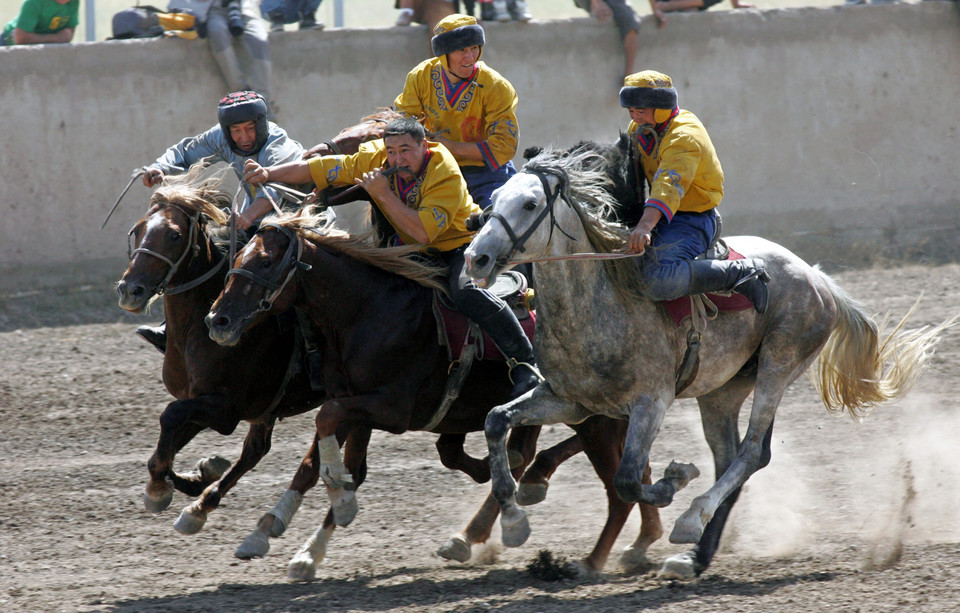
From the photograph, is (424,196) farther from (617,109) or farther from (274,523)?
(617,109)

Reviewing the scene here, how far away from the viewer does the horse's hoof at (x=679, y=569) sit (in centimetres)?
498

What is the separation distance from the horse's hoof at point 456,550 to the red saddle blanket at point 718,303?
4.78 ft

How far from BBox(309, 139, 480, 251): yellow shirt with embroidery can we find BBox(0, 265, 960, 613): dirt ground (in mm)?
1513

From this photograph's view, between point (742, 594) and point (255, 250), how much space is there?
239cm

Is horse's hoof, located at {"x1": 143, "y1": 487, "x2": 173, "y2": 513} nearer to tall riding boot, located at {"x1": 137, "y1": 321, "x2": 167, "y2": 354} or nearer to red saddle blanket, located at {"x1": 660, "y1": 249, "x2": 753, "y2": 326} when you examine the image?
tall riding boot, located at {"x1": 137, "y1": 321, "x2": 167, "y2": 354}

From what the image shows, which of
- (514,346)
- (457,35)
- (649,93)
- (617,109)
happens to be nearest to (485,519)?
(514,346)

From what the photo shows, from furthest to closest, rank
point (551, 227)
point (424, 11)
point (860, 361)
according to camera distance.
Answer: point (424, 11), point (860, 361), point (551, 227)

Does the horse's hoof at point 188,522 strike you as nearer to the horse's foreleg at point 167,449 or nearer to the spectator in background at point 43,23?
the horse's foreleg at point 167,449

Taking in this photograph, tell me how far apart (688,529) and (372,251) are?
1.77 meters

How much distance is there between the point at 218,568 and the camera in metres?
5.34

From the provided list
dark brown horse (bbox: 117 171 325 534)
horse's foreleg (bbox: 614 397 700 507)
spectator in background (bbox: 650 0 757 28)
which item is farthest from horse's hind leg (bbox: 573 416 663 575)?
spectator in background (bbox: 650 0 757 28)

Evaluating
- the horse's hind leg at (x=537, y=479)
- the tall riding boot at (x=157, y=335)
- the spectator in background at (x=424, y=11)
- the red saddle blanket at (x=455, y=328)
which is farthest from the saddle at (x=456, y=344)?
the spectator in background at (x=424, y=11)

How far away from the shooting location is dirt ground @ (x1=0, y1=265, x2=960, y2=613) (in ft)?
15.5

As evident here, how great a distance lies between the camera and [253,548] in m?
5.00
